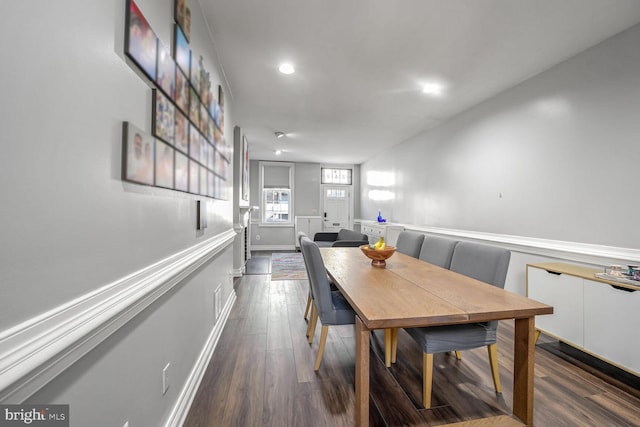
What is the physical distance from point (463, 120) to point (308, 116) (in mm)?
2213

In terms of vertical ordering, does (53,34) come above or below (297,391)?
above

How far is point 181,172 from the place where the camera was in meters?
1.41

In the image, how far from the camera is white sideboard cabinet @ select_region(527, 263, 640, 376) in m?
1.76

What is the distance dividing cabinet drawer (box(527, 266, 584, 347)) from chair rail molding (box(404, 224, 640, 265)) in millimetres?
355

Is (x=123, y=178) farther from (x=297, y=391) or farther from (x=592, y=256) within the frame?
(x=592, y=256)

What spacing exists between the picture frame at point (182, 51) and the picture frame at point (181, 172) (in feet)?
1.59

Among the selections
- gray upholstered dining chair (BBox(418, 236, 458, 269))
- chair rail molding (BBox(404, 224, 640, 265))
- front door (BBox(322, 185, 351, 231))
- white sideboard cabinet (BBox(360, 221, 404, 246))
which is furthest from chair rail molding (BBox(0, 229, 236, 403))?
front door (BBox(322, 185, 351, 231))

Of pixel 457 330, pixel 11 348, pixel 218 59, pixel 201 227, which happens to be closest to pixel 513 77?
pixel 457 330

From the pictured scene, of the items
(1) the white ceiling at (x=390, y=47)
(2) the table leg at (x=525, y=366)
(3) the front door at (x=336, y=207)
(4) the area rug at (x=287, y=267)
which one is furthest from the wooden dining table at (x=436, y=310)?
(3) the front door at (x=336, y=207)

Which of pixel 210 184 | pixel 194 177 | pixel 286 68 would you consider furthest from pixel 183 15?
pixel 286 68

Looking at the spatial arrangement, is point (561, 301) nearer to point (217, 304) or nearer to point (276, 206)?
point (217, 304)

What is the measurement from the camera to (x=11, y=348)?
1.64 feet

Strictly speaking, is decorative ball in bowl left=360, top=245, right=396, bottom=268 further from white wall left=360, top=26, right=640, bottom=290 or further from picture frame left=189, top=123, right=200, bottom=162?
white wall left=360, top=26, right=640, bottom=290
